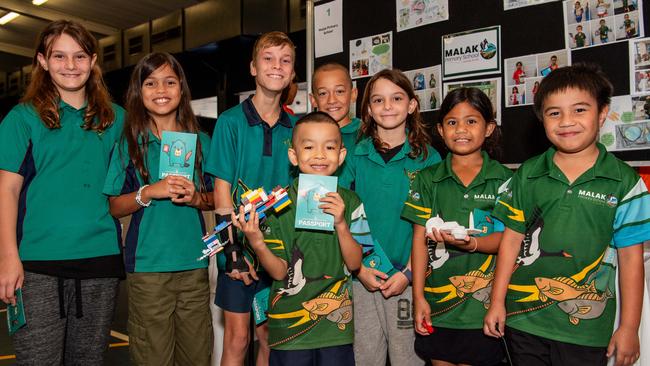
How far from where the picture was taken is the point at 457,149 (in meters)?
2.33

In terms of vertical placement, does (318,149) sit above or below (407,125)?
below

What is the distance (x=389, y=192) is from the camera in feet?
7.98

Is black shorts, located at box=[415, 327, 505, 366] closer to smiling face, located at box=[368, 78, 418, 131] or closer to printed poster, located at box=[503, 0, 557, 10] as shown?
smiling face, located at box=[368, 78, 418, 131]

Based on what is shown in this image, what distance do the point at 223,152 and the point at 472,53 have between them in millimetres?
1599

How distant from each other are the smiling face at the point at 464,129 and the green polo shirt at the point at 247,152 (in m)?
0.82

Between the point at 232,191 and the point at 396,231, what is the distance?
851 mm

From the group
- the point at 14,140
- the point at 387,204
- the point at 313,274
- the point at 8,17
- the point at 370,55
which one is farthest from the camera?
the point at 8,17

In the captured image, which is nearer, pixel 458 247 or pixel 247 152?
pixel 458 247

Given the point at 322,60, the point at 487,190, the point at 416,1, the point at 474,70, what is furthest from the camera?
the point at 322,60

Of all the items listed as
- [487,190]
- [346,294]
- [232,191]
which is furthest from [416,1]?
[346,294]

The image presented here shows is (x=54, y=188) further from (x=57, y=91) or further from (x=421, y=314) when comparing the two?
(x=421, y=314)

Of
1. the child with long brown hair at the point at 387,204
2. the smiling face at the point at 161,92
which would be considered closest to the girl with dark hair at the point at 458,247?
the child with long brown hair at the point at 387,204

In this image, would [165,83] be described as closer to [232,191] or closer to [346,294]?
[232,191]

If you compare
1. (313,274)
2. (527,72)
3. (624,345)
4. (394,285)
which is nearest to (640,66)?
(527,72)
